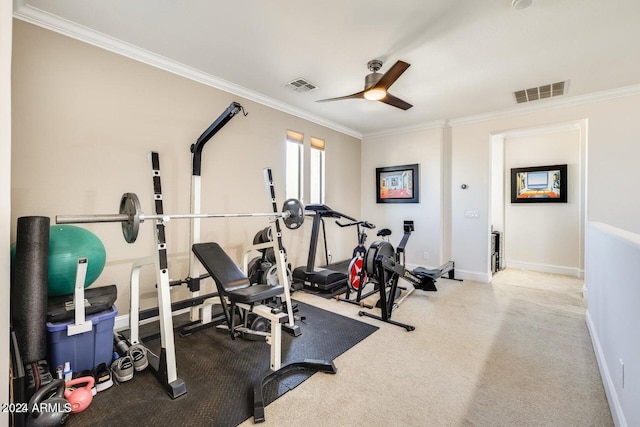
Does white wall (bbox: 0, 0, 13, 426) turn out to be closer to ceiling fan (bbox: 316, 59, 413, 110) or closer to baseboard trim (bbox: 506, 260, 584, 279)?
ceiling fan (bbox: 316, 59, 413, 110)

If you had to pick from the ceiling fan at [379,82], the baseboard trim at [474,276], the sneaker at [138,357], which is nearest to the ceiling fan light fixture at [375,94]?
the ceiling fan at [379,82]

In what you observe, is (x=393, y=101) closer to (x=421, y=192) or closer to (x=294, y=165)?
(x=294, y=165)

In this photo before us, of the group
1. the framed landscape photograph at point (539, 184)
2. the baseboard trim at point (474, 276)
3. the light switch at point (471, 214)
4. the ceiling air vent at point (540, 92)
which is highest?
the ceiling air vent at point (540, 92)

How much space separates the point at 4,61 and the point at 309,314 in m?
2.99

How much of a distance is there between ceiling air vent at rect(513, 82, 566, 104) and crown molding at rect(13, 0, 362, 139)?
3.23 meters

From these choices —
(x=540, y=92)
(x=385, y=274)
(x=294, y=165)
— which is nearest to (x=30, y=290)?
(x=385, y=274)

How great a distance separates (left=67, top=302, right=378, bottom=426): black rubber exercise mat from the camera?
1.65 m

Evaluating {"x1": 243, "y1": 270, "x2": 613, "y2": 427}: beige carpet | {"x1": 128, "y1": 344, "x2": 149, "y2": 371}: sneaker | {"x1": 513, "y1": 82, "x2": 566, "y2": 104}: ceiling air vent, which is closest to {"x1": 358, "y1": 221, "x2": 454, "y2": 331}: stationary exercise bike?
{"x1": 243, "y1": 270, "x2": 613, "y2": 427}: beige carpet

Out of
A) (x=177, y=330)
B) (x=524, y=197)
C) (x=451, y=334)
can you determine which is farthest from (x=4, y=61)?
(x=524, y=197)

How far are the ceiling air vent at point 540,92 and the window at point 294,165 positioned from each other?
3102 mm

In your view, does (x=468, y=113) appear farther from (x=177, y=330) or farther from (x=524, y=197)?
(x=177, y=330)

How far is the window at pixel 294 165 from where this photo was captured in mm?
4480

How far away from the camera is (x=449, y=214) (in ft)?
16.5

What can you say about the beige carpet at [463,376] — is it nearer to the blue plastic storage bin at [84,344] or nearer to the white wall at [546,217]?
the blue plastic storage bin at [84,344]
